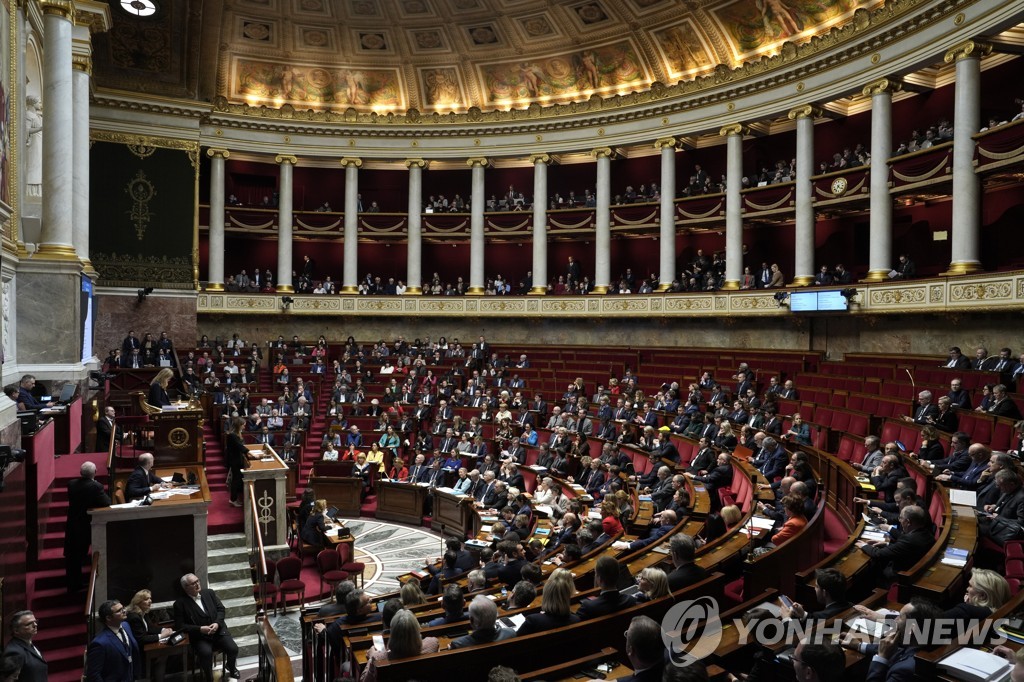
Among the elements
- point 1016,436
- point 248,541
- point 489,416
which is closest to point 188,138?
point 489,416

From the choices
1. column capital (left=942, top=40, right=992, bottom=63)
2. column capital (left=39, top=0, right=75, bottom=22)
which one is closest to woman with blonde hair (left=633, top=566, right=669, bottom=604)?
column capital (left=39, top=0, right=75, bottom=22)

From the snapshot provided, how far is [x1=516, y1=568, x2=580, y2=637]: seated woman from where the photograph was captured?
5.73 metres

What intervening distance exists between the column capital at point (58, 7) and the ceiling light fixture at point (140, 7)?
955 centimetres

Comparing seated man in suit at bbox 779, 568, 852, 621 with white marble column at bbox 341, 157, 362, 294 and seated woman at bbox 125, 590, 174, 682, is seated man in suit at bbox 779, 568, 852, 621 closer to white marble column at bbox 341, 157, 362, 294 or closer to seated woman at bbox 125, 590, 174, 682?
seated woman at bbox 125, 590, 174, 682

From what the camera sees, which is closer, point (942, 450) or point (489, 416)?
point (942, 450)

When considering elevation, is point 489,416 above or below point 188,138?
below

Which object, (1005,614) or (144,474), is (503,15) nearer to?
(144,474)

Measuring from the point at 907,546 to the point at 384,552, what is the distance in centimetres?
1048

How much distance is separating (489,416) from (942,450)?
1198 cm

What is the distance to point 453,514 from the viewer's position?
1540 cm

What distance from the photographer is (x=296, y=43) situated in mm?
28938

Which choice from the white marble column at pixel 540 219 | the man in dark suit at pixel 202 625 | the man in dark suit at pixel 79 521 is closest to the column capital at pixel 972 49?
the white marble column at pixel 540 219

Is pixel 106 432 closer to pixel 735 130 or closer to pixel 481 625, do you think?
pixel 481 625

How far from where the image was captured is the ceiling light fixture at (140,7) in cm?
2202
